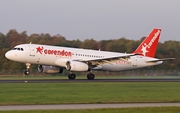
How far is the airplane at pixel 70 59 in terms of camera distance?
5147 centimetres

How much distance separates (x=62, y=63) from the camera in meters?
52.2

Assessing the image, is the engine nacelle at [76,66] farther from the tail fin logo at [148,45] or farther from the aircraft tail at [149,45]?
the tail fin logo at [148,45]

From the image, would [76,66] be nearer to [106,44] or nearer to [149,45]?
[149,45]

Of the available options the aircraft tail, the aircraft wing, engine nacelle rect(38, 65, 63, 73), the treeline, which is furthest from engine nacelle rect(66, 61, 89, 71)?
the treeline

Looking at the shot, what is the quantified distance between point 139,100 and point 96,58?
2891cm

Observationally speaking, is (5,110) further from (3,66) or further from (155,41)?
(3,66)

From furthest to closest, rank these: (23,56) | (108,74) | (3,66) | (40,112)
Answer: (3,66) → (108,74) → (23,56) → (40,112)

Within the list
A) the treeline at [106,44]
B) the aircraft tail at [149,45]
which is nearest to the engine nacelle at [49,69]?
the aircraft tail at [149,45]

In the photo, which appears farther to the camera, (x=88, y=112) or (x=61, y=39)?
(x=61, y=39)

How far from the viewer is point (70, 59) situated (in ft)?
174

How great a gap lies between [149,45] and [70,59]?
1267 cm

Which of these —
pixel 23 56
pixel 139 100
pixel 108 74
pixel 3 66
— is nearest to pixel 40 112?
pixel 139 100

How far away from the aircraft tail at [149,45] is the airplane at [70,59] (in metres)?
1.35

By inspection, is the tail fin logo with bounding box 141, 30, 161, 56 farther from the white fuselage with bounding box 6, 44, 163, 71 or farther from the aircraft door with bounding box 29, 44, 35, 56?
the aircraft door with bounding box 29, 44, 35, 56
